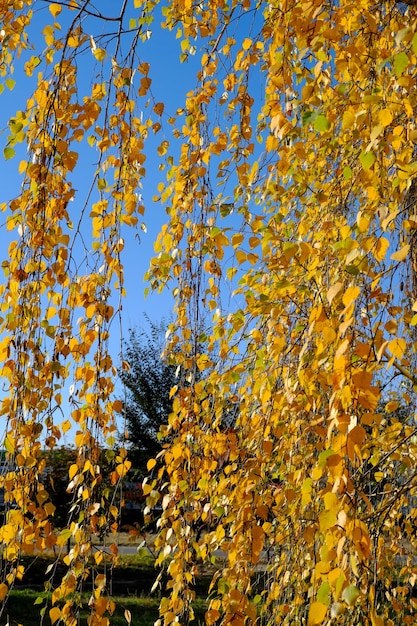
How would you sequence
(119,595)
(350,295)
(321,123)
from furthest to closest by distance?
(119,595) → (321,123) → (350,295)

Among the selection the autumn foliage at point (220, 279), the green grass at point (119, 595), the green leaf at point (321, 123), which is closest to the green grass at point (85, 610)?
the green grass at point (119, 595)

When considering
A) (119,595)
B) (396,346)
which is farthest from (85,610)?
(396,346)

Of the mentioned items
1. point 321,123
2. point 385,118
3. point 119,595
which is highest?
point 321,123

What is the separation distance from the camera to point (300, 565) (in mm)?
2234

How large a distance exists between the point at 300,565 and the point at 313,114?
1.43m

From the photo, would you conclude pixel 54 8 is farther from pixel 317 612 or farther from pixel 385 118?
pixel 317 612

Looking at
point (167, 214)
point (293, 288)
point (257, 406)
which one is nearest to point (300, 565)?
point (257, 406)

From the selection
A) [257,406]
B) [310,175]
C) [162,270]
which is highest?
[310,175]

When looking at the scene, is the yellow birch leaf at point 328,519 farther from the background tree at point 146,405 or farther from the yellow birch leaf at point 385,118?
the background tree at point 146,405

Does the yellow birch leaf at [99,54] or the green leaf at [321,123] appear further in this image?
the yellow birch leaf at [99,54]

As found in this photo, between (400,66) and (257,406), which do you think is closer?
(400,66)

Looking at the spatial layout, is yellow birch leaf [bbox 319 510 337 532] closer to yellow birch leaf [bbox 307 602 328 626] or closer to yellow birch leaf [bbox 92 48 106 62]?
yellow birch leaf [bbox 307 602 328 626]

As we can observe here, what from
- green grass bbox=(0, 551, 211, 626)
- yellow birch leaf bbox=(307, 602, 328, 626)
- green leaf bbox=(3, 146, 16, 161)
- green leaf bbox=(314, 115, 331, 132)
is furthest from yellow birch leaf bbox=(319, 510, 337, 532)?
green grass bbox=(0, 551, 211, 626)

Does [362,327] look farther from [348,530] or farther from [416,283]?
[348,530]
